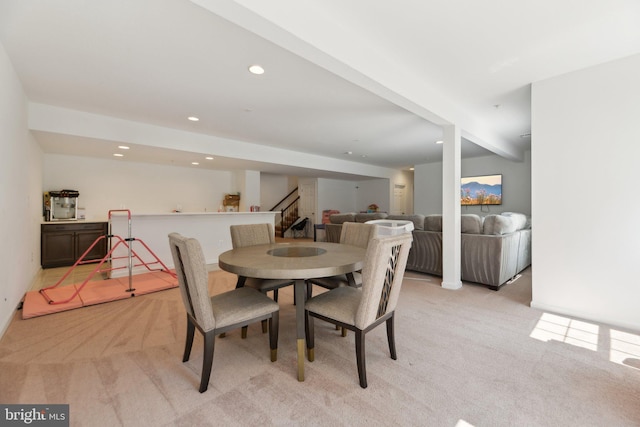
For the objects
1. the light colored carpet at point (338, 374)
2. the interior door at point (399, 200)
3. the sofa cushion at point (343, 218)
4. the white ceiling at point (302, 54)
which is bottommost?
the light colored carpet at point (338, 374)

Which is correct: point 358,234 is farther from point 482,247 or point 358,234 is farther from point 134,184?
point 134,184

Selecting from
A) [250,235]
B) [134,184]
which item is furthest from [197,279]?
[134,184]

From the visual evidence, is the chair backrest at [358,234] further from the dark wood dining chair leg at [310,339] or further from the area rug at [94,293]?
the area rug at [94,293]

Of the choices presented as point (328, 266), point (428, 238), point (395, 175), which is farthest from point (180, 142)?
point (395, 175)

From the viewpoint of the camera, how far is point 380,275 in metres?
1.72

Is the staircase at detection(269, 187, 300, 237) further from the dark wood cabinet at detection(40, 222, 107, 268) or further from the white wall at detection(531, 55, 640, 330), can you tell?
the white wall at detection(531, 55, 640, 330)

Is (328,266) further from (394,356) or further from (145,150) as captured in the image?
(145,150)

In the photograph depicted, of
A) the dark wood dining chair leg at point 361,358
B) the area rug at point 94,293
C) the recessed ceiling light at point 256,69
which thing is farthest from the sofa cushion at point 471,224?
the area rug at point 94,293

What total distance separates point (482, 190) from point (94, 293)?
8.70 meters

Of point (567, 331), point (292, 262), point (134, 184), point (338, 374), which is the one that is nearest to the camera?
point (338, 374)

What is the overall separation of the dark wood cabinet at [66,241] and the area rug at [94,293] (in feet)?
5.53

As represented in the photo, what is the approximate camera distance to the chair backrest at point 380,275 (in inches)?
65.9

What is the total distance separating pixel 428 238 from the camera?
14.5 ft

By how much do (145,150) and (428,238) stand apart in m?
5.03
